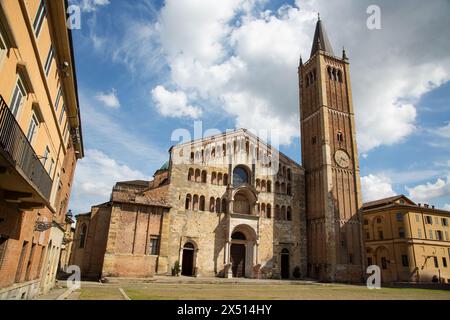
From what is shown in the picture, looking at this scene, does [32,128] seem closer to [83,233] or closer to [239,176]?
[83,233]

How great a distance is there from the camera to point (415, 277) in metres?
39.2

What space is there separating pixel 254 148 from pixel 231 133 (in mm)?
3204

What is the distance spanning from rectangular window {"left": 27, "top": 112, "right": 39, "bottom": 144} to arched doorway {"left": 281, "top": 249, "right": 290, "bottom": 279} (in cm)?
2833

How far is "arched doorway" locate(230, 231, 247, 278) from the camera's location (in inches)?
1252

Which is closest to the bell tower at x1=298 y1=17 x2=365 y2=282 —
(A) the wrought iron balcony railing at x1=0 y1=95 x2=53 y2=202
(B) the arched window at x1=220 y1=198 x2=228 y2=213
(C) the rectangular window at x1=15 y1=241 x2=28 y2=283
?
(B) the arched window at x1=220 y1=198 x2=228 y2=213

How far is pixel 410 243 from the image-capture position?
40.8 meters

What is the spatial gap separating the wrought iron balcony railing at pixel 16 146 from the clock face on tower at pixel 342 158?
3181 centimetres

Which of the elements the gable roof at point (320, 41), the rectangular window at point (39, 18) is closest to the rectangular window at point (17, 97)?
the rectangular window at point (39, 18)

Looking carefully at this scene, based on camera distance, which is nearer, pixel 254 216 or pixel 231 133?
pixel 254 216

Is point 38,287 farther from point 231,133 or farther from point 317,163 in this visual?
point 317,163

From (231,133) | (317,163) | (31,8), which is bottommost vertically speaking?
(31,8)

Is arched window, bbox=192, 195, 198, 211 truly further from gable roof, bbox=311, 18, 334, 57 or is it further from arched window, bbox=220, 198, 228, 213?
gable roof, bbox=311, 18, 334, 57

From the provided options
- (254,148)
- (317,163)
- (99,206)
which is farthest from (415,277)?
(99,206)

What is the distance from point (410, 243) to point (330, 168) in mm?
17163
